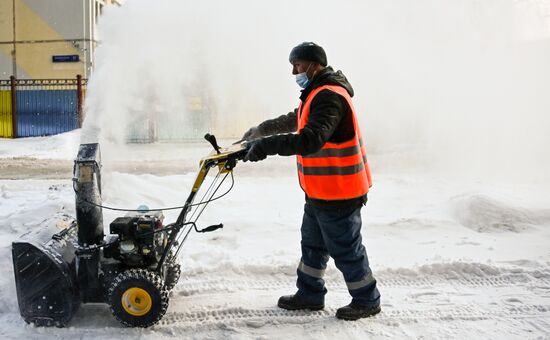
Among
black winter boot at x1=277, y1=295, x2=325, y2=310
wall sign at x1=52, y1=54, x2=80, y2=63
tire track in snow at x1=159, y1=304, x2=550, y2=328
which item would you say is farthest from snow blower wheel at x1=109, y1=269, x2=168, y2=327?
wall sign at x1=52, y1=54, x2=80, y2=63

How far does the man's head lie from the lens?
3322 mm

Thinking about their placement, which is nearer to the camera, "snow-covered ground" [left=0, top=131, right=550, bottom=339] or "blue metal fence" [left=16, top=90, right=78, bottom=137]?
"snow-covered ground" [left=0, top=131, right=550, bottom=339]

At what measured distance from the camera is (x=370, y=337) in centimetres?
310

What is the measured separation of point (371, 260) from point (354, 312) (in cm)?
126

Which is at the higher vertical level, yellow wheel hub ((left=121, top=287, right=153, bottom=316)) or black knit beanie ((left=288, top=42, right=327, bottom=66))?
black knit beanie ((left=288, top=42, right=327, bottom=66))

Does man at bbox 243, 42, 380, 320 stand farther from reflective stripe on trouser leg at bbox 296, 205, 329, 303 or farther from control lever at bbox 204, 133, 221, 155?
control lever at bbox 204, 133, 221, 155

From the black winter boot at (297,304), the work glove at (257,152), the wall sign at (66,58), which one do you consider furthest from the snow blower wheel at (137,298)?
the wall sign at (66,58)

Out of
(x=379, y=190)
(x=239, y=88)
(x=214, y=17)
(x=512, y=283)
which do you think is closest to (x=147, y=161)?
(x=239, y=88)

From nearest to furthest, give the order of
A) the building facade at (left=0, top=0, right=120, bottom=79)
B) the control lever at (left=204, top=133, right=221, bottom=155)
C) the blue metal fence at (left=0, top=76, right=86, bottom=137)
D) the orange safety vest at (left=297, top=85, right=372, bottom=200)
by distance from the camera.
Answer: the control lever at (left=204, top=133, right=221, bottom=155), the orange safety vest at (left=297, top=85, right=372, bottom=200), the blue metal fence at (left=0, top=76, right=86, bottom=137), the building facade at (left=0, top=0, right=120, bottom=79)

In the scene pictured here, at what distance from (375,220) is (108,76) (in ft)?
11.5

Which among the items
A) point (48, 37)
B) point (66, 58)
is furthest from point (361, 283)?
point (48, 37)

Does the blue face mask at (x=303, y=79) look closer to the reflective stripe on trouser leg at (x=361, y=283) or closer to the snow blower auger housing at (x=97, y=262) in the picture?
the snow blower auger housing at (x=97, y=262)

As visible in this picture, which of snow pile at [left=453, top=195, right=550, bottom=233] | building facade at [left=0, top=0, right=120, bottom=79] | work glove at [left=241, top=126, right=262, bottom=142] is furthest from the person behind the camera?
building facade at [left=0, top=0, right=120, bottom=79]

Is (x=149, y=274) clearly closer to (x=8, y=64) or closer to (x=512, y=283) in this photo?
(x=512, y=283)
